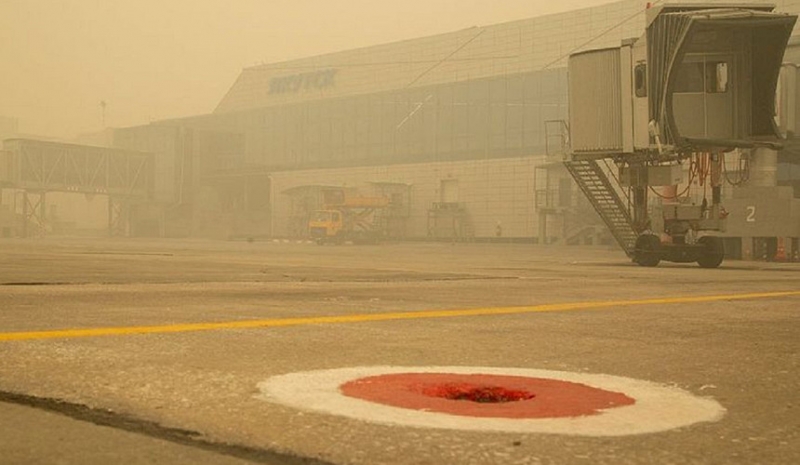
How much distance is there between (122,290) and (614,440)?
8.90 m

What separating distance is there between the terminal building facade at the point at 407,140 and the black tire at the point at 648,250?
28.4 m

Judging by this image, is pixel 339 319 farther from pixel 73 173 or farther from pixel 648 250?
pixel 73 173

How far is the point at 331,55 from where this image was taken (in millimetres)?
89188

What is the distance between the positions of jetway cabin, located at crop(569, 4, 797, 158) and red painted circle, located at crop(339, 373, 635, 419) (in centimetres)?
2058

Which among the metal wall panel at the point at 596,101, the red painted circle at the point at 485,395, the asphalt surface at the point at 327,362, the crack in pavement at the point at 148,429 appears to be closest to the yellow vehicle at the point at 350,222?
the metal wall panel at the point at 596,101

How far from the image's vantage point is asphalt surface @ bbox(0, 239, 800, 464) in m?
3.00

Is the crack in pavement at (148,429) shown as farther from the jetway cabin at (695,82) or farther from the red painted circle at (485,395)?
the jetway cabin at (695,82)

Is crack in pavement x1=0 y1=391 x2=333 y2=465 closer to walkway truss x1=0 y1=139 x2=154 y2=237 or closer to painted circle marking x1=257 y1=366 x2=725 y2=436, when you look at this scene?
painted circle marking x1=257 y1=366 x2=725 y2=436

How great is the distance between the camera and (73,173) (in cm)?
8600

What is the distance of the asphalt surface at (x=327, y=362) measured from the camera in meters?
3.00

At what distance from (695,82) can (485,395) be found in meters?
22.8

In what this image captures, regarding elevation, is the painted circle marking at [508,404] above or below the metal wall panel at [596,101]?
below

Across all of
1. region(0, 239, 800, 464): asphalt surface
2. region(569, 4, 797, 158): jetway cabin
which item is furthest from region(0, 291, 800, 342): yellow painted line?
region(569, 4, 797, 158): jetway cabin

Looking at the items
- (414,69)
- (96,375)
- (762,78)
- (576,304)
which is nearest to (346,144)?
(414,69)
